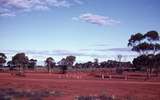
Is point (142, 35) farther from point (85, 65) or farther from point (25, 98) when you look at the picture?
point (85, 65)

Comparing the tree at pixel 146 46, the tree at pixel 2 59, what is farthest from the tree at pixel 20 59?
the tree at pixel 146 46

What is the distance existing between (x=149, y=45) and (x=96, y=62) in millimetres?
102870

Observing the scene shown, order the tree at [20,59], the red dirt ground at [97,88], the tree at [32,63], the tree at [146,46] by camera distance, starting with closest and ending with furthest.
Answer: the red dirt ground at [97,88], the tree at [146,46], the tree at [20,59], the tree at [32,63]

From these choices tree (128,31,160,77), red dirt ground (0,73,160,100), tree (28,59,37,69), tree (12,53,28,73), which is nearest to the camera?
red dirt ground (0,73,160,100)

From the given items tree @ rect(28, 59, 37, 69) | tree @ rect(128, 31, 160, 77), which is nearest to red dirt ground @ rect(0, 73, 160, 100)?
tree @ rect(128, 31, 160, 77)

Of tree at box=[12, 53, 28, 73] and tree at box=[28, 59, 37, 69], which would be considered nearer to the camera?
tree at box=[12, 53, 28, 73]

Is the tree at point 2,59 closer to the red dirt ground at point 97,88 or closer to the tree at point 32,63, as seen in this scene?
the tree at point 32,63

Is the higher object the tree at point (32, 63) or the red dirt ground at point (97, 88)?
the tree at point (32, 63)

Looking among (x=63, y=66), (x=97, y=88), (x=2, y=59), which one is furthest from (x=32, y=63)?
(x=97, y=88)

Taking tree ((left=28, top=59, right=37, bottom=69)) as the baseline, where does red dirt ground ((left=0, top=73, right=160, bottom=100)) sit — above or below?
below

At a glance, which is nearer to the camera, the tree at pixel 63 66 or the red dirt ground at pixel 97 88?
the red dirt ground at pixel 97 88

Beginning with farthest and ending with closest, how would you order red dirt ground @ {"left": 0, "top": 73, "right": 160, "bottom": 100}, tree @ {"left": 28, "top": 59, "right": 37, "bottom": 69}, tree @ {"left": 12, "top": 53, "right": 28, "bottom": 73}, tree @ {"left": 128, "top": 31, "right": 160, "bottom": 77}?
tree @ {"left": 28, "top": 59, "right": 37, "bottom": 69}
tree @ {"left": 12, "top": 53, "right": 28, "bottom": 73}
tree @ {"left": 128, "top": 31, "right": 160, "bottom": 77}
red dirt ground @ {"left": 0, "top": 73, "right": 160, "bottom": 100}

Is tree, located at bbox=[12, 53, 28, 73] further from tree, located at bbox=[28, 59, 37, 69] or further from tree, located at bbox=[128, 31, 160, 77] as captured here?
tree, located at bbox=[128, 31, 160, 77]

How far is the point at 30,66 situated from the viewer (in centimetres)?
14650
